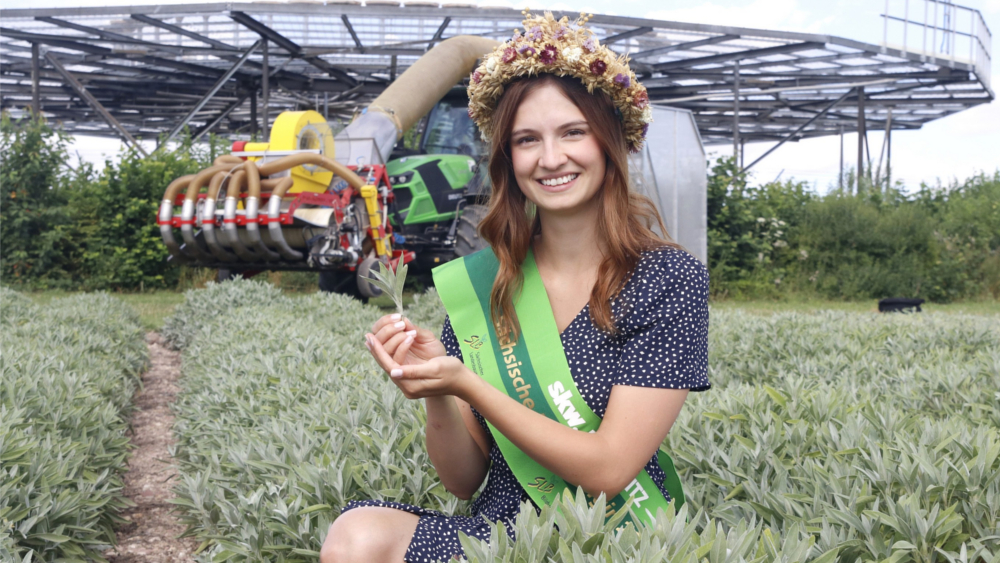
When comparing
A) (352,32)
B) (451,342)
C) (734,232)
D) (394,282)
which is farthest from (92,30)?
(394,282)

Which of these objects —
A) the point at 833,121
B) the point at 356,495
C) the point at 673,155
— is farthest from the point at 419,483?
the point at 833,121

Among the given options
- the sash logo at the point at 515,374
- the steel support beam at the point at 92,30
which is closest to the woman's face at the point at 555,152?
the sash logo at the point at 515,374

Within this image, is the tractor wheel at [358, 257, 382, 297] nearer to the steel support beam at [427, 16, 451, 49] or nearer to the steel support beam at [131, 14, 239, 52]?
the steel support beam at [427, 16, 451, 49]

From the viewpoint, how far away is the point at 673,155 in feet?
37.8

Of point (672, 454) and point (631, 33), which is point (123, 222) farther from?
point (672, 454)

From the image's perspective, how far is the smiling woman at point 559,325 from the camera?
1.74m

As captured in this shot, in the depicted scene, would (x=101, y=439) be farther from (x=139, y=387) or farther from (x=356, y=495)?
(x=139, y=387)

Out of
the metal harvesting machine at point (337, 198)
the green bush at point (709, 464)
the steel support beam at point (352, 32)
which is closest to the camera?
the green bush at point (709, 464)

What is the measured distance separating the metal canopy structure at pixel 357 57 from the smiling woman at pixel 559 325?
31.4 feet

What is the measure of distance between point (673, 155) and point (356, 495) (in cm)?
963

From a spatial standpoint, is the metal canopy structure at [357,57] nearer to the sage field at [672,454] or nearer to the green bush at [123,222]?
the green bush at [123,222]

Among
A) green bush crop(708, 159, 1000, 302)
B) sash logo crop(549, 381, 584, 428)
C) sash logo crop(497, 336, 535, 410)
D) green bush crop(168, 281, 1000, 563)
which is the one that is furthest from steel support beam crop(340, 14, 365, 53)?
sash logo crop(549, 381, 584, 428)

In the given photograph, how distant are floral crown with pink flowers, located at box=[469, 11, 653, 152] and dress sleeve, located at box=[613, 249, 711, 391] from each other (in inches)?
15.1

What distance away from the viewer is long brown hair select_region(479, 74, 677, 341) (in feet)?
6.25
